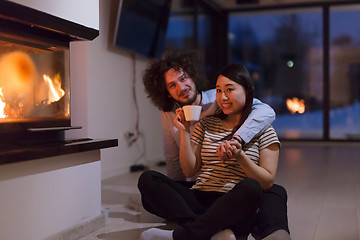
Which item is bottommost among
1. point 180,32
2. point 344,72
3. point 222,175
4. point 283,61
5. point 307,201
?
point 307,201

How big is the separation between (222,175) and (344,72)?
5.59 m

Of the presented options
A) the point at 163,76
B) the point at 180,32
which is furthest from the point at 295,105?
the point at 163,76

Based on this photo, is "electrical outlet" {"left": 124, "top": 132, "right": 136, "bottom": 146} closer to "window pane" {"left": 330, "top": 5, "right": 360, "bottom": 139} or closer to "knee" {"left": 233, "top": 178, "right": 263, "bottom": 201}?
"knee" {"left": 233, "top": 178, "right": 263, "bottom": 201}

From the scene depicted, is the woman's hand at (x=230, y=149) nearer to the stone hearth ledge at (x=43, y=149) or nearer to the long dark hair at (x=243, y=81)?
the long dark hair at (x=243, y=81)

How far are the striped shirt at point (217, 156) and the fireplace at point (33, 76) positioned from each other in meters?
0.53

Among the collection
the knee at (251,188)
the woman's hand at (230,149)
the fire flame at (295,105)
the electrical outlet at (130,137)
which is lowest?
the knee at (251,188)

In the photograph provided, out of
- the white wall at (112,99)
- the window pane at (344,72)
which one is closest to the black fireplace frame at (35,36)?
the white wall at (112,99)

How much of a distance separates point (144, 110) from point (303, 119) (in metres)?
3.63

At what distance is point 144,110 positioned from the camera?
472 cm

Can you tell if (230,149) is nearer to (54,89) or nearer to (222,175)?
(222,175)

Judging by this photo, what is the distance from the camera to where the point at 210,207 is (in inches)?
70.6

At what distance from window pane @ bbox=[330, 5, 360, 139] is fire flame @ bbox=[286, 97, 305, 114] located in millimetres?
489

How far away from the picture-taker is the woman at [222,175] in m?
1.76

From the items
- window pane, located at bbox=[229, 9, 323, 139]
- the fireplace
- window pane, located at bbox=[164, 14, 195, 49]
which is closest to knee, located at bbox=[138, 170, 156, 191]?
the fireplace
